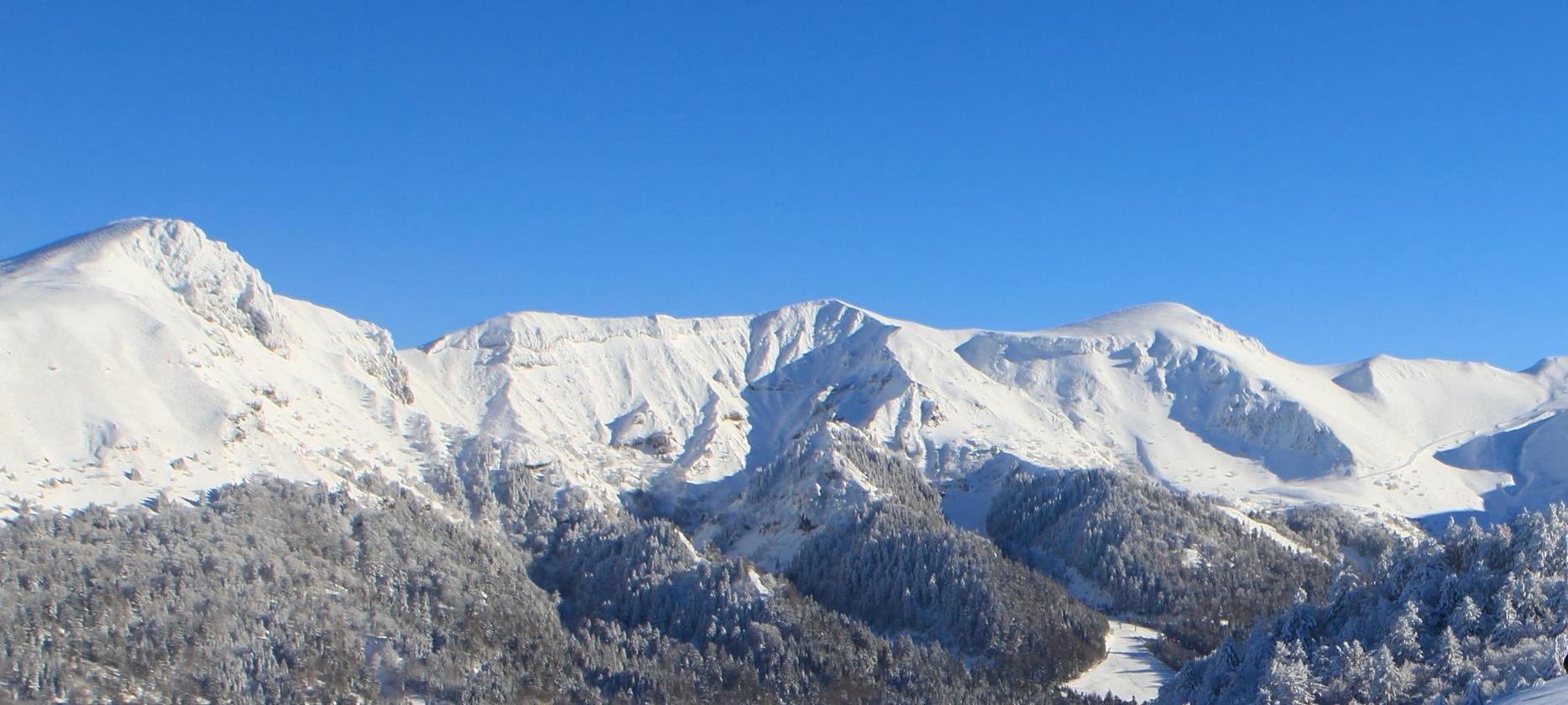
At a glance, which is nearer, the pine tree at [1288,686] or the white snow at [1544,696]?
the white snow at [1544,696]

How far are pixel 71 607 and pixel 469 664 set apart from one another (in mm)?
50969

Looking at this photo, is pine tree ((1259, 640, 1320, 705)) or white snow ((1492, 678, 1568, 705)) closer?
white snow ((1492, 678, 1568, 705))

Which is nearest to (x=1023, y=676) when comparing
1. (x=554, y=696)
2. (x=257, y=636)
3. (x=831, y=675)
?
(x=831, y=675)

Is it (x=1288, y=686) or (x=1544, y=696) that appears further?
(x=1288, y=686)

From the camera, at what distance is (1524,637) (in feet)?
342

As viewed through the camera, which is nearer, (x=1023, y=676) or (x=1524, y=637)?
(x=1524, y=637)

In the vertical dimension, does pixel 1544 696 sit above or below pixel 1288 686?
below

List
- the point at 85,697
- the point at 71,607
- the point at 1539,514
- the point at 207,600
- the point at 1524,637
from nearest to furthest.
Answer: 1. the point at 1524,637
2. the point at 1539,514
3. the point at 85,697
4. the point at 71,607
5. the point at 207,600

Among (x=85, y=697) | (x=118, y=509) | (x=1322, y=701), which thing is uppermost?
(x=118, y=509)

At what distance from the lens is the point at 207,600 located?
7131 inches

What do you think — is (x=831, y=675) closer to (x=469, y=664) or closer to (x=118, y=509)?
(x=469, y=664)

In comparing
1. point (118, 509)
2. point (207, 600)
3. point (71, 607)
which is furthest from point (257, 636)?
point (118, 509)

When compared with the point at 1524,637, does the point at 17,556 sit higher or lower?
higher

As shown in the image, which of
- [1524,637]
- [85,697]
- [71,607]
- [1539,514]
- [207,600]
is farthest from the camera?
[207,600]
